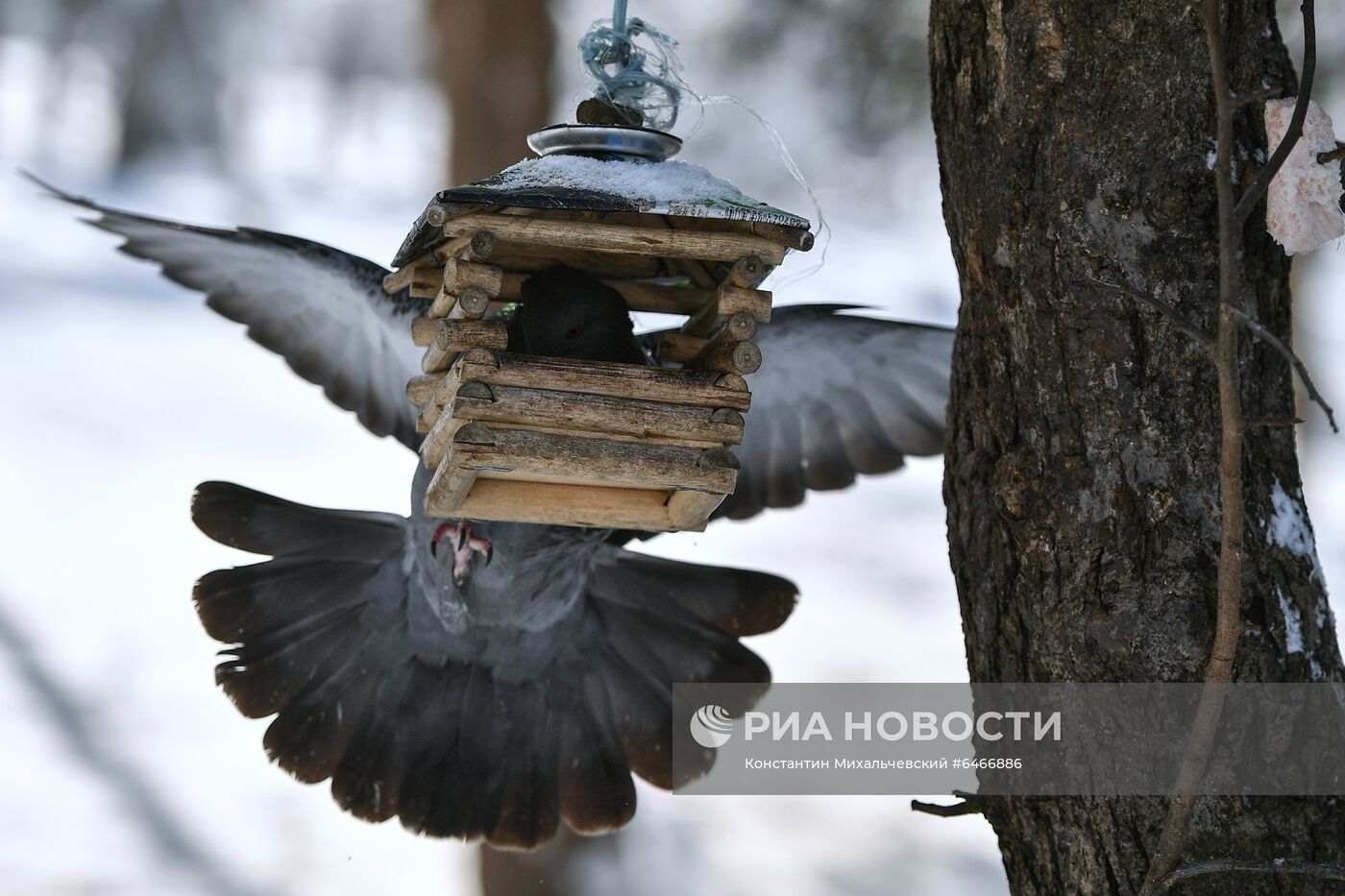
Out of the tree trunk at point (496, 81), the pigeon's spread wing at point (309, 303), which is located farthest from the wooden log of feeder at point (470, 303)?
the tree trunk at point (496, 81)

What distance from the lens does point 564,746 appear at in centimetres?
367

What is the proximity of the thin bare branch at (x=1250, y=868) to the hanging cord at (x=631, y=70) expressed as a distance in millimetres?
1504

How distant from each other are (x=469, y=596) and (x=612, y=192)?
1707 mm

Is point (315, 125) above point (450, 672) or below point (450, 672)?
above

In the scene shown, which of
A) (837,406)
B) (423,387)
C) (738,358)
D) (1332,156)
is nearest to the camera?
(1332,156)

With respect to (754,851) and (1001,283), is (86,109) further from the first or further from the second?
(1001,283)

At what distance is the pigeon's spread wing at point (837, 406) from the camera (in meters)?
Result: 3.81

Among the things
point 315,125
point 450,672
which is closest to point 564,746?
point 450,672

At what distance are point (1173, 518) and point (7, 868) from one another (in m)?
6.23

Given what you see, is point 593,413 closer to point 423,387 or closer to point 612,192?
point 612,192

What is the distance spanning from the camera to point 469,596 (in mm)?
3633

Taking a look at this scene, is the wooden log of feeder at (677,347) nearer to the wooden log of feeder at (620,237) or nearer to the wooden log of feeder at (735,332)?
the wooden log of feeder at (735,332)

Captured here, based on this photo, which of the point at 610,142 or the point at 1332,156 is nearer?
the point at 1332,156

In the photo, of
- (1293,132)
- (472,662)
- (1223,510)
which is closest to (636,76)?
(1293,132)
